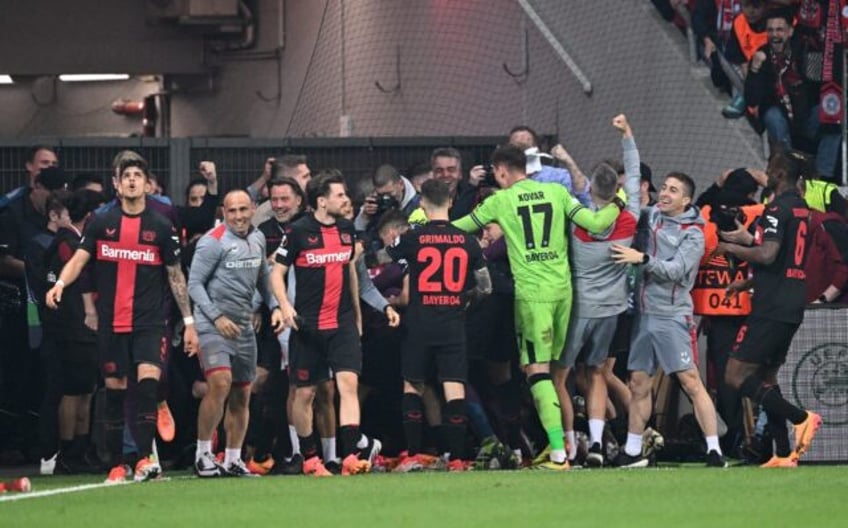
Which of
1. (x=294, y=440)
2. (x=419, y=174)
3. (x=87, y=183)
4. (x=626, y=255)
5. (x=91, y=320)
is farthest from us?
(x=419, y=174)

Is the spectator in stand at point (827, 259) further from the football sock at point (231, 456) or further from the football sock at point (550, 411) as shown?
the football sock at point (231, 456)

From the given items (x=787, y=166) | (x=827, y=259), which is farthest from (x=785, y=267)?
(x=827, y=259)

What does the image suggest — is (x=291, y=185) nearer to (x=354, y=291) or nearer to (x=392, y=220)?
(x=392, y=220)

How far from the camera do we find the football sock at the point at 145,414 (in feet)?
44.9

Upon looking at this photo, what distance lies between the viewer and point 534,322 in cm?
1441

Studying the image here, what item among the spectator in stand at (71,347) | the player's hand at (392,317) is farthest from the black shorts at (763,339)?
the spectator in stand at (71,347)

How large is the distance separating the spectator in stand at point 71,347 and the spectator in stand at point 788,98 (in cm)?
595

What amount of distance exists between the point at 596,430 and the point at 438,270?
1623mm

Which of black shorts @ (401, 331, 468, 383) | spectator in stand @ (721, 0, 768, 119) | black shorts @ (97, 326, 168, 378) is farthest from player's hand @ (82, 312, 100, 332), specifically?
spectator in stand @ (721, 0, 768, 119)

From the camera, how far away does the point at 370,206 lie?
16078 millimetres

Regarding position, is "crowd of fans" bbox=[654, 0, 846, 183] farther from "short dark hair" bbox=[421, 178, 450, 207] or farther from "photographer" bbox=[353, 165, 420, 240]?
"short dark hair" bbox=[421, 178, 450, 207]

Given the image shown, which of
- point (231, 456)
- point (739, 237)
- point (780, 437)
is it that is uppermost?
point (739, 237)

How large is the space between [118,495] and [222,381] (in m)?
2.08

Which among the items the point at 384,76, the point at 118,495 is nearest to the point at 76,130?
the point at 384,76
